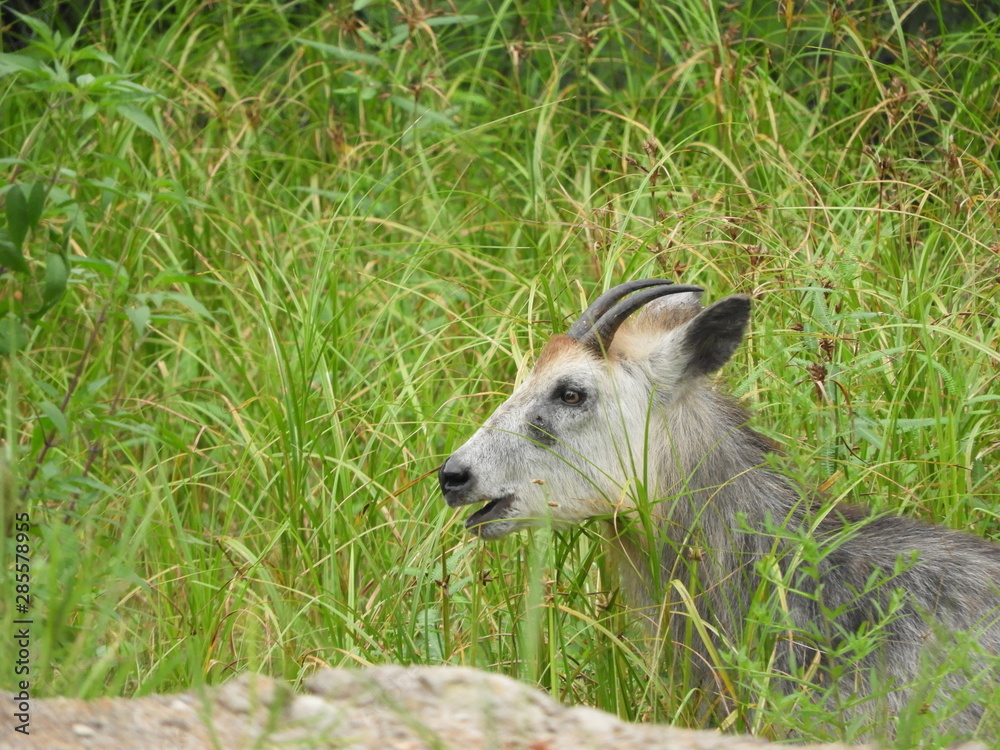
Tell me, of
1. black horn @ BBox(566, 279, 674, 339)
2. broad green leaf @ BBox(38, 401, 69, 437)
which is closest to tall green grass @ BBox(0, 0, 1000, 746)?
broad green leaf @ BBox(38, 401, 69, 437)

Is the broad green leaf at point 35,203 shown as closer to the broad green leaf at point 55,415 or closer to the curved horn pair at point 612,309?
the broad green leaf at point 55,415

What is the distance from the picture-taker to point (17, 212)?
3.18m

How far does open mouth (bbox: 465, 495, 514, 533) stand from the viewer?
11.6 feet

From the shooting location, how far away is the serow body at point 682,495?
10.6 ft

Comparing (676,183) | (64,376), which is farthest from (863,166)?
(64,376)

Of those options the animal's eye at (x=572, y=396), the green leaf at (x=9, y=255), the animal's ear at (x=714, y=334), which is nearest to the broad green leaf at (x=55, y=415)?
the green leaf at (x=9, y=255)

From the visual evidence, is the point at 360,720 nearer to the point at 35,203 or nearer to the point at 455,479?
the point at 455,479

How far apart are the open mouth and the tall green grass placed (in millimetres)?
153

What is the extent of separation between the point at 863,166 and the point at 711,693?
127 inches

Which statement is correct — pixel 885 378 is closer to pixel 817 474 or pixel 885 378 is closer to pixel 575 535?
pixel 817 474

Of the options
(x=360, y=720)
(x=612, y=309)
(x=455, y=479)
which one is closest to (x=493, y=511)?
(x=455, y=479)

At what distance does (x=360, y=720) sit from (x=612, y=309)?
1.76 m

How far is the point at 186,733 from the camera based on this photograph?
2.13 meters

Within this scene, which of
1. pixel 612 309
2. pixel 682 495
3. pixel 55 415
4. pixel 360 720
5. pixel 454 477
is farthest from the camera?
pixel 612 309
